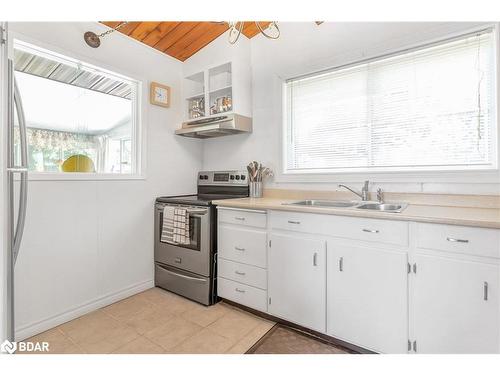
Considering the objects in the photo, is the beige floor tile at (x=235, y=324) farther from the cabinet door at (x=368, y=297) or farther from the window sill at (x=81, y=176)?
the window sill at (x=81, y=176)

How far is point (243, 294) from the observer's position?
225 centimetres

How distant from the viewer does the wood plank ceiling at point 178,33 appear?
2.54 meters

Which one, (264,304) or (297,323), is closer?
(297,323)

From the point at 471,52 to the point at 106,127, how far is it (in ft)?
9.84

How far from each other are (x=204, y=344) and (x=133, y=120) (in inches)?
83.6

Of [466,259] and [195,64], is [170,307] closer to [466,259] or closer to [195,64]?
[466,259]

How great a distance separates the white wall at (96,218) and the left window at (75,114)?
11 centimetres

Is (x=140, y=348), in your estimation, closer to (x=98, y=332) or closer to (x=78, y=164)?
(x=98, y=332)

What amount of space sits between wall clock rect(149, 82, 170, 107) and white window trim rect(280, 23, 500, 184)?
123 cm

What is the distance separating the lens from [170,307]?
2369mm

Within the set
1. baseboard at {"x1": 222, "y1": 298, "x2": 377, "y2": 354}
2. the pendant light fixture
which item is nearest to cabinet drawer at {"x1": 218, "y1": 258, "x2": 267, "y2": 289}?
baseboard at {"x1": 222, "y1": 298, "x2": 377, "y2": 354}

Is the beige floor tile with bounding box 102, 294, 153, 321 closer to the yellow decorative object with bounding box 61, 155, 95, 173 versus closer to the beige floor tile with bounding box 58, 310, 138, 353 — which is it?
the beige floor tile with bounding box 58, 310, 138, 353

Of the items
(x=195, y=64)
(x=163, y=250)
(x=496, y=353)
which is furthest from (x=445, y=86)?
(x=163, y=250)

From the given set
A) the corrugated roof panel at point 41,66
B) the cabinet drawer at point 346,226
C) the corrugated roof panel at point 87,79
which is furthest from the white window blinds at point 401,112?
the corrugated roof panel at point 41,66
